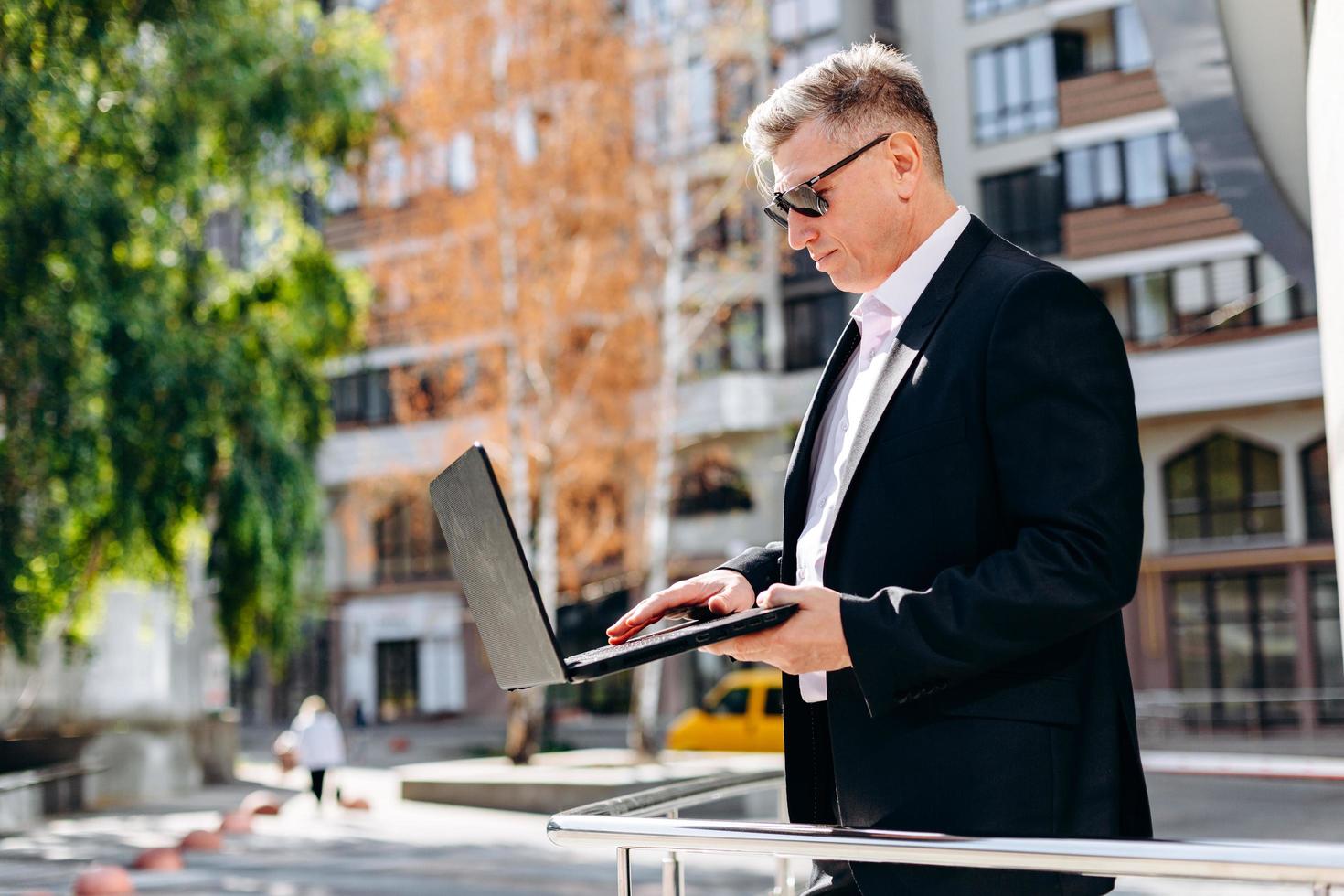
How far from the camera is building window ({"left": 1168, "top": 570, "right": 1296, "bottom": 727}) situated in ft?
104

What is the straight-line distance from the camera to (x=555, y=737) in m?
37.5

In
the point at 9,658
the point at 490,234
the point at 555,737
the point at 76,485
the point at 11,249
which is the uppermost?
the point at 490,234

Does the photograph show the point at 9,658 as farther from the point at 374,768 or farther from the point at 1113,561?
the point at 1113,561

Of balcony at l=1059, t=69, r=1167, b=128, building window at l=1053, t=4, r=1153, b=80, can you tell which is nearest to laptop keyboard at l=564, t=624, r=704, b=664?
balcony at l=1059, t=69, r=1167, b=128

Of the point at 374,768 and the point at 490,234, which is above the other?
the point at 490,234

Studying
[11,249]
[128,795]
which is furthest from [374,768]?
[11,249]

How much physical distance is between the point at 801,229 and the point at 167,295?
1461 centimetres

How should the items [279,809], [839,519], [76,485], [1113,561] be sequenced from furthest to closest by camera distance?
1. [279,809]
2. [76,485]
3. [839,519]
4. [1113,561]

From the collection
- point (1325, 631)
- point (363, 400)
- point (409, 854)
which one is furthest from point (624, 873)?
point (363, 400)

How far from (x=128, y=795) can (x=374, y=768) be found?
7.54 metres

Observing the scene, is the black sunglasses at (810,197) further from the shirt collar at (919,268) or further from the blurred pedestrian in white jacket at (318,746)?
the blurred pedestrian in white jacket at (318,746)

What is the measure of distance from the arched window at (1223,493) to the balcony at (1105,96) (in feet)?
22.8

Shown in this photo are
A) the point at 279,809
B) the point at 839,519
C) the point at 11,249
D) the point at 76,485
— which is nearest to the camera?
the point at 839,519

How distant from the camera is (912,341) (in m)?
2.33
